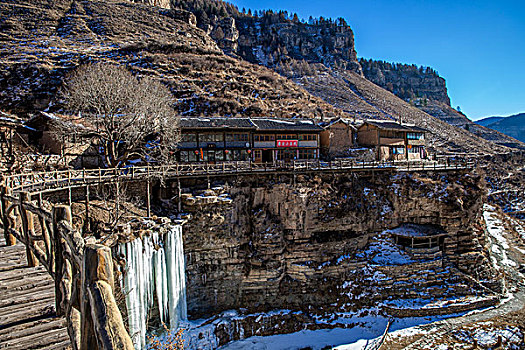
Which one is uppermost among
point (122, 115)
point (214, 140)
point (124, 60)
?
point (124, 60)

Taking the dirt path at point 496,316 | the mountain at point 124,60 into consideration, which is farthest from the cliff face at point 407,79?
the dirt path at point 496,316

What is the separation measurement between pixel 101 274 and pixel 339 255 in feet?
76.4

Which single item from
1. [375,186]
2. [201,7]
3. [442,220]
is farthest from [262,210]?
[201,7]

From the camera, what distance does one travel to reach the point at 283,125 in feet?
108

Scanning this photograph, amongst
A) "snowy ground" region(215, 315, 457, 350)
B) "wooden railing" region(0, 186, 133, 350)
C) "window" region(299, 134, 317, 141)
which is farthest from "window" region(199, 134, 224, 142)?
"wooden railing" region(0, 186, 133, 350)

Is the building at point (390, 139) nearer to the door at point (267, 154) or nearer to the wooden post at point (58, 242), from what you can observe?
the door at point (267, 154)

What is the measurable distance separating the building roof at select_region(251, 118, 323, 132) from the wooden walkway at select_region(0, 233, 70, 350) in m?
26.8

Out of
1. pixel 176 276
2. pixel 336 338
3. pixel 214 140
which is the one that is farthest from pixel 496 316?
pixel 214 140

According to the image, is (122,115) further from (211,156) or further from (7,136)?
(7,136)

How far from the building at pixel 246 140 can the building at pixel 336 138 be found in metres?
2.78

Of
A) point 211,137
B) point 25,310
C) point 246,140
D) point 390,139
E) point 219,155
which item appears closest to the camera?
point 25,310

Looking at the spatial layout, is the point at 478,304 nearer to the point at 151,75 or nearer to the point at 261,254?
the point at 261,254

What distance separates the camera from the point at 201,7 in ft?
360

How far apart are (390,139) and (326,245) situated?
20.1m
